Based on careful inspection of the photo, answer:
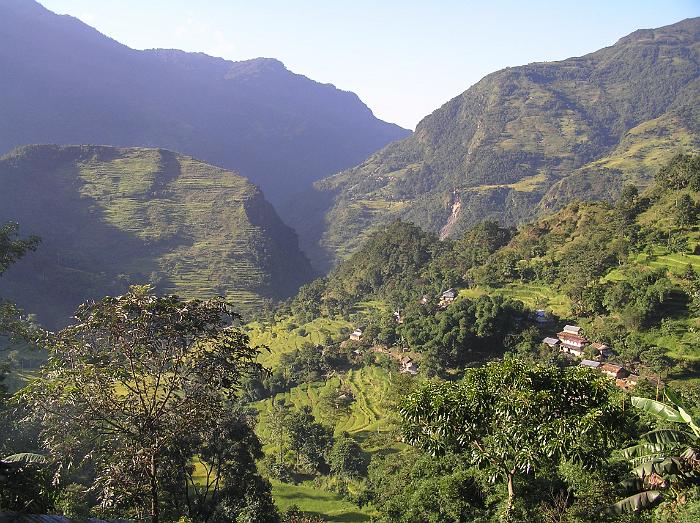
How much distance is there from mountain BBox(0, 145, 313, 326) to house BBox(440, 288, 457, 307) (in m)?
46.7

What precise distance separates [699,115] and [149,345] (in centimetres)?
16560

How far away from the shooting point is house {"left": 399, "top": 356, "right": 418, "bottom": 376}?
42.7 meters

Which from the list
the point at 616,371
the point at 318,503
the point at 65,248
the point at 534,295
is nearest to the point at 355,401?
the point at 318,503

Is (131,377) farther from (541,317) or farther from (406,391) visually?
(541,317)

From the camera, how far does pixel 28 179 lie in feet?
383

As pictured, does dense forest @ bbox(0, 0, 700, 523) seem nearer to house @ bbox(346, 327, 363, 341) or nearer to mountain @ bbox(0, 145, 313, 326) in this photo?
house @ bbox(346, 327, 363, 341)

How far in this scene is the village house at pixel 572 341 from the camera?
36062 mm

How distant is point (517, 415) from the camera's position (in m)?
8.82

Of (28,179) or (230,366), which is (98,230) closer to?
(28,179)

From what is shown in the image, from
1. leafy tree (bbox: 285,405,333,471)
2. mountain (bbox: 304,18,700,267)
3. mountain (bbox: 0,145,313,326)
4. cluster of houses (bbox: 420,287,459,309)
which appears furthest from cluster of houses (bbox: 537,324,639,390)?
mountain (bbox: 304,18,700,267)

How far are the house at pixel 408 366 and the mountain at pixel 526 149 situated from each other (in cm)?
8657

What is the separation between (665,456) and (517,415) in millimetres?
3605

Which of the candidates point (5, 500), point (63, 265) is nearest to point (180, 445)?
point (5, 500)

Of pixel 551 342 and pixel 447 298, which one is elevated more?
pixel 447 298
